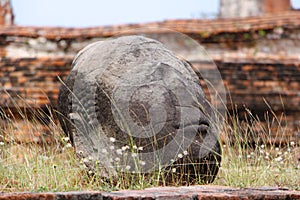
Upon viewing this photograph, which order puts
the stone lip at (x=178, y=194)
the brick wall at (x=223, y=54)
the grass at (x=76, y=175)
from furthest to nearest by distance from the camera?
1. the brick wall at (x=223, y=54)
2. the grass at (x=76, y=175)
3. the stone lip at (x=178, y=194)

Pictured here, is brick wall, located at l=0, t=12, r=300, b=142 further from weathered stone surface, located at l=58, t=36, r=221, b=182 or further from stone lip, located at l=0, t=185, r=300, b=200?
stone lip, located at l=0, t=185, r=300, b=200

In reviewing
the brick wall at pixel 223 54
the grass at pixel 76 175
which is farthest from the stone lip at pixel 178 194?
the brick wall at pixel 223 54

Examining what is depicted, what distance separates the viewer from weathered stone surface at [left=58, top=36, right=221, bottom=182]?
17.5 feet

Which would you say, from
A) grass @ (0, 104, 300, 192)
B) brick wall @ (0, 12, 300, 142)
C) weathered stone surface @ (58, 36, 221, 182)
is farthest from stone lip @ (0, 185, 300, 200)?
brick wall @ (0, 12, 300, 142)

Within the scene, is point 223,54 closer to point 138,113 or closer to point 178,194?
point 138,113

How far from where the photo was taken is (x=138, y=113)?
17.5ft

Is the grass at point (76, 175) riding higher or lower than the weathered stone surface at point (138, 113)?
lower

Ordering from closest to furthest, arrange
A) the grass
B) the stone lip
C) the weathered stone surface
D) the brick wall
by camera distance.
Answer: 1. the stone lip
2. the grass
3. the weathered stone surface
4. the brick wall

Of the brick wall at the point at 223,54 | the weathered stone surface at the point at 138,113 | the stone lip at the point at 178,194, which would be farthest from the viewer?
the brick wall at the point at 223,54

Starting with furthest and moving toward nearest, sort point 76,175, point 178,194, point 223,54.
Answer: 1. point 223,54
2. point 76,175
3. point 178,194

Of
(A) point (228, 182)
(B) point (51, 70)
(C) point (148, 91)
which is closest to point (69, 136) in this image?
(C) point (148, 91)


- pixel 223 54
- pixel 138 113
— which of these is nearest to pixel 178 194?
pixel 138 113

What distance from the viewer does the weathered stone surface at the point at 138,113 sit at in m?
5.35

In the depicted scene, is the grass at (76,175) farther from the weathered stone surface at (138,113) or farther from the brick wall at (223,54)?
the brick wall at (223,54)
